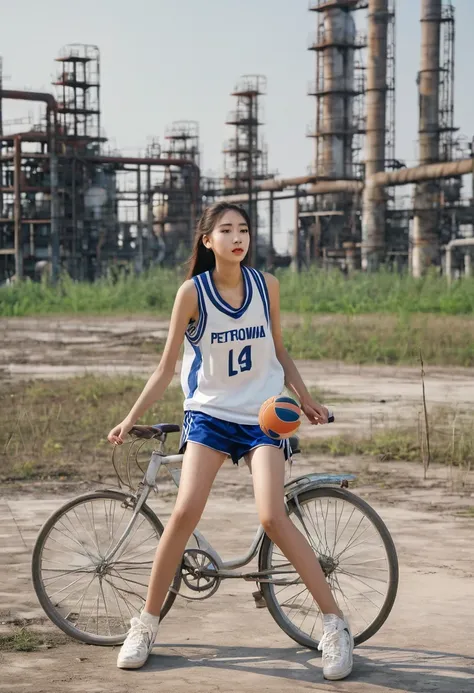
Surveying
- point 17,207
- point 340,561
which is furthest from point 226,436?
point 17,207

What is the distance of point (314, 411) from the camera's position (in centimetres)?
414

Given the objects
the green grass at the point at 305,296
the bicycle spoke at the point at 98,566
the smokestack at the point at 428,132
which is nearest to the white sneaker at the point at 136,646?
the bicycle spoke at the point at 98,566

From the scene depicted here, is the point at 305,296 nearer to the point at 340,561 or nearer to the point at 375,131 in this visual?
the point at 375,131

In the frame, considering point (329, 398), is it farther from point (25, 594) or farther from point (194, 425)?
point (194, 425)

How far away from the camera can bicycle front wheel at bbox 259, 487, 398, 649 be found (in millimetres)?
4066

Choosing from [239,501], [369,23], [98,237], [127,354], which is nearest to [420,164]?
[369,23]

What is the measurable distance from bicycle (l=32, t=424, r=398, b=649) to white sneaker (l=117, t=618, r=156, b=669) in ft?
0.55

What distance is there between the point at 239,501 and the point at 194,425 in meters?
3.38

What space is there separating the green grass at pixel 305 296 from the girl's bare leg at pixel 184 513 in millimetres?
Answer: 20774

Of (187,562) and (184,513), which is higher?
(184,513)

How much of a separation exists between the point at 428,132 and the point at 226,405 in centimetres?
3910

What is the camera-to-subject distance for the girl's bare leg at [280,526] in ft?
12.6

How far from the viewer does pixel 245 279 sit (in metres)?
4.12

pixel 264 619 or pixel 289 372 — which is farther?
pixel 264 619
